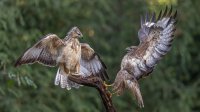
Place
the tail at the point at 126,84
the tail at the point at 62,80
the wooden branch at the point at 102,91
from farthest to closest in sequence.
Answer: the tail at the point at 62,80 < the tail at the point at 126,84 < the wooden branch at the point at 102,91

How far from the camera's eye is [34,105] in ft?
32.3

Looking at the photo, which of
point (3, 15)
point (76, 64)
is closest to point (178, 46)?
point (3, 15)

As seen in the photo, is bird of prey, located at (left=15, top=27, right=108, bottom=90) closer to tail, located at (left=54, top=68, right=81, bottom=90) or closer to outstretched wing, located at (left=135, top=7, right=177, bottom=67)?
tail, located at (left=54, top=68, right=81, bottom=90)

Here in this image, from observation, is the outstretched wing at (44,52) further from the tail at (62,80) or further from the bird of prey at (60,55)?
the tail at (62,80)

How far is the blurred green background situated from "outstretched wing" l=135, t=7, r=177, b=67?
2436 millimetres

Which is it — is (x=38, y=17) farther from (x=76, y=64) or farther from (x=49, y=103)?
(x=76, y=64)

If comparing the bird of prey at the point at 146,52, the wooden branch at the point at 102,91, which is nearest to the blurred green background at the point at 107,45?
the bird of prey at the point at 146,52

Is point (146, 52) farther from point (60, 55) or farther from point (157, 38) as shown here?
point (60, 55)

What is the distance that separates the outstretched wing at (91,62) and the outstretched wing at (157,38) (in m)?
0.43

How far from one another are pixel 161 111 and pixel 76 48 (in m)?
4.82

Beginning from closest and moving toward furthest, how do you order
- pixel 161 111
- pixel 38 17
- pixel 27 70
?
pixel 27 70 → pixel 38 17 → pixel 161 111

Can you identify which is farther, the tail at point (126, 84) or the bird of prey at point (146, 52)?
the bird of prey at point (146, 52)

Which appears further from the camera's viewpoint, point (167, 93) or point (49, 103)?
point (167, 93)

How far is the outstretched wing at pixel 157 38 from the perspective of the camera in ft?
24.1
